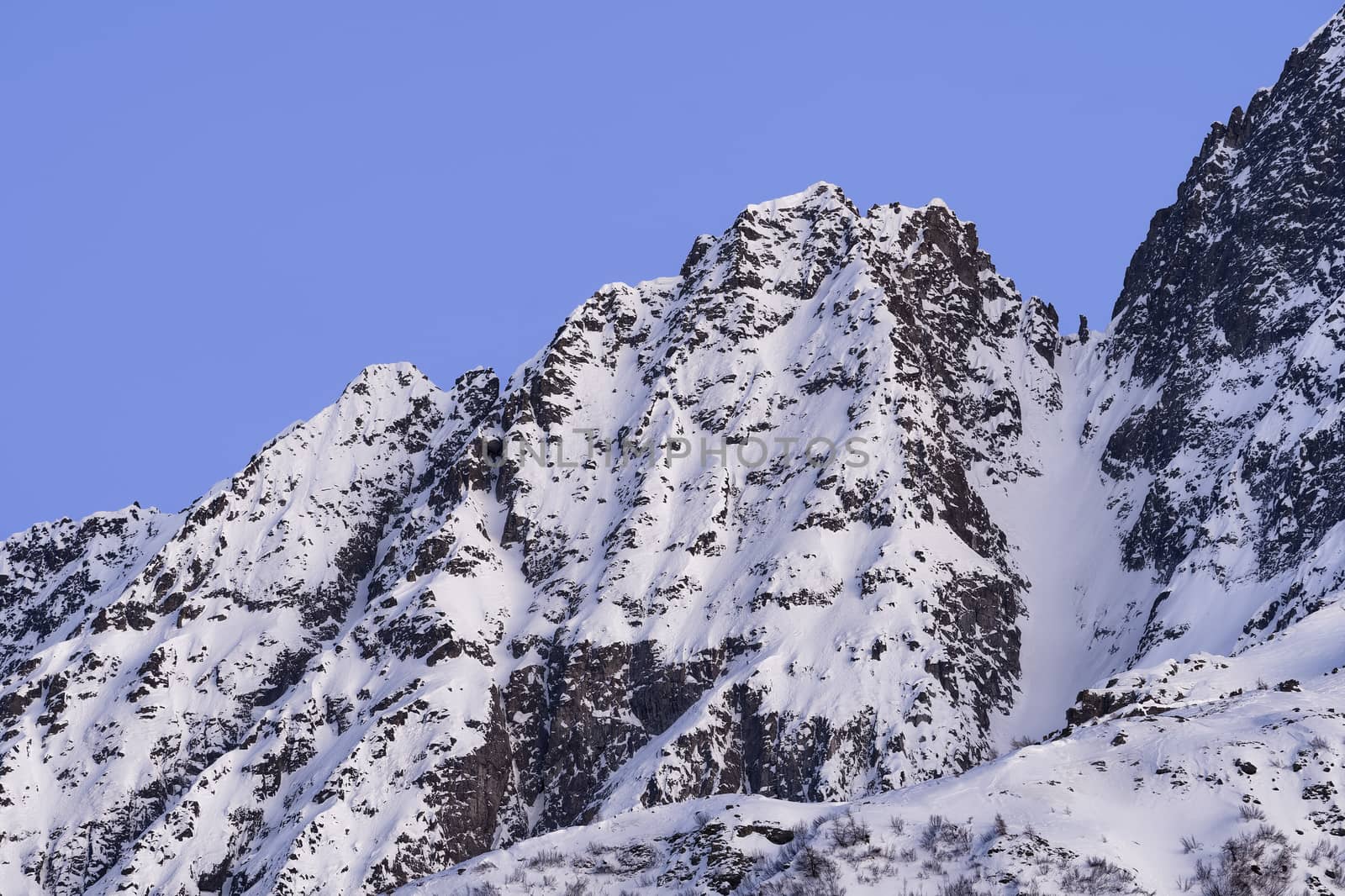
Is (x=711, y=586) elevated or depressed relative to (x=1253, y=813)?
elevated

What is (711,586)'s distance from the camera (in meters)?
160

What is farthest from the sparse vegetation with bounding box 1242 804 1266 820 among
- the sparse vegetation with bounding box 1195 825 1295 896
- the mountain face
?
the mountain face

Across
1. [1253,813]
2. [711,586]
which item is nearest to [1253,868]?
[1253,813]

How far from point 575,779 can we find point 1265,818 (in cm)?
11043

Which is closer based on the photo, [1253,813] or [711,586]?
[1253,813]

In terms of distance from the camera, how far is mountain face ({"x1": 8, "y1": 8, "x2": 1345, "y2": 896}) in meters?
143

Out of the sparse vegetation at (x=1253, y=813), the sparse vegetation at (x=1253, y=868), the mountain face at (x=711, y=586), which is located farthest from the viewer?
the mountain face at (x=711, y=586)

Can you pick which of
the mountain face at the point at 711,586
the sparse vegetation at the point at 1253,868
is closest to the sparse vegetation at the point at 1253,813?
the sparse vegetation at the point at 1253,868

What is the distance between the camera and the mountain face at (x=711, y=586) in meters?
143

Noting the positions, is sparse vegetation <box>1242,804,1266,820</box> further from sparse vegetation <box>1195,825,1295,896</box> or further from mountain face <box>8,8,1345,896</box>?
mountain face <box>8,8,1345,896</box>

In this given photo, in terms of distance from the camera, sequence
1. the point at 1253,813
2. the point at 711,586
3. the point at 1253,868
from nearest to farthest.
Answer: the point at 1253,868 < the point at 1253,813 < the point at 711,586

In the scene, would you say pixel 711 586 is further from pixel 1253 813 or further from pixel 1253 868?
pixel 1253 868

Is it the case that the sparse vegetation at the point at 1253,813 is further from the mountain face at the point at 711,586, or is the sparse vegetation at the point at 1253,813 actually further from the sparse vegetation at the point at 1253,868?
the mountain face at the point at 711,586

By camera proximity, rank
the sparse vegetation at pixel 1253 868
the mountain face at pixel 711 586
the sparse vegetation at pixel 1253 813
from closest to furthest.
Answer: the sparse vegetation at pixel 1253 868
the sparse vegetation at pixel 1253 813
the mountain face at pixel 711 586
